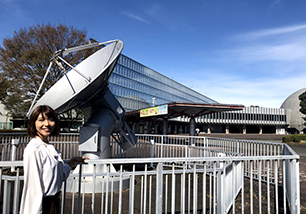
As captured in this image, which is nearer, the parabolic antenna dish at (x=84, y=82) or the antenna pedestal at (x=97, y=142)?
the parabolic antenna dish at (x=84, y=82)

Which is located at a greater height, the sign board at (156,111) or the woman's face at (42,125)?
the sign board at (156,111)

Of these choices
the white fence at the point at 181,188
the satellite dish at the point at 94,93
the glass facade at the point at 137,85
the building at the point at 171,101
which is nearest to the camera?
the white fence at the point at 181,188

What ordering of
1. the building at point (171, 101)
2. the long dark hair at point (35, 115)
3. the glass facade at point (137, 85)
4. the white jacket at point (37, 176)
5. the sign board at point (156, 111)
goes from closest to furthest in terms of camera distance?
the white jacket at point (37, 176)
the long dark hair at point (35, 115)
the sign board at point (156, 111)
the glass facade at point (137, 85)
the building at point (171, 101)

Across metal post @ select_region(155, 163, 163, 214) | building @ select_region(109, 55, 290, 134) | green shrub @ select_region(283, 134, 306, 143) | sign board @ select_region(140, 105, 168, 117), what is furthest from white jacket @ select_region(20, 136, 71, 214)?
building @ select_region(109, 55, 290, 134)

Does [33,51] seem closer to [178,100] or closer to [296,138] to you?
[296,138]

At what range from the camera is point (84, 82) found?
19.5 ft

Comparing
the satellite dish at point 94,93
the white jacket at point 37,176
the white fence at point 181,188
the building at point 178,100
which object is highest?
the building at point 178,100

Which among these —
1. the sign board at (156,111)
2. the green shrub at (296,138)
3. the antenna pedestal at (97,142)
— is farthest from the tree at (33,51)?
the green shrub at (296,138)

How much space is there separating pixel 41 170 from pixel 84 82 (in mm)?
4341

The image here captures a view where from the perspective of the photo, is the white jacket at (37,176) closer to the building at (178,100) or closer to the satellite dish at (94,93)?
the satellite dish at (94,93)

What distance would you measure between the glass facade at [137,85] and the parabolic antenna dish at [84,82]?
3191 cm

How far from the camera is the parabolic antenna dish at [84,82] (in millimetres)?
5223

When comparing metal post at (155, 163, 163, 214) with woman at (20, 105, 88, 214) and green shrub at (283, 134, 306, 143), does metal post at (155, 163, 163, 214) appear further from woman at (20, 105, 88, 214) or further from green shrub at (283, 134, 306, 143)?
green shrub at (283, 134, 306, 143)

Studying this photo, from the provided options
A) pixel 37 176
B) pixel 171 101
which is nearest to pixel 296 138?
pixel 37 176
